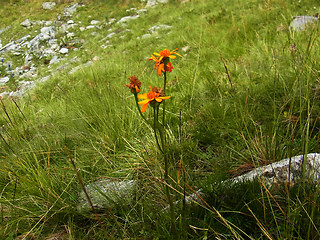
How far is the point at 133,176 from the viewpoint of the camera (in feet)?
5.26

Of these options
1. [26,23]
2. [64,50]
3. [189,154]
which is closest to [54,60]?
[64,50]

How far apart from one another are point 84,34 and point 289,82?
1047 cm

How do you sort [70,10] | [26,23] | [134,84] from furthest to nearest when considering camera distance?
[70,10]
[26,23]
[134,84]

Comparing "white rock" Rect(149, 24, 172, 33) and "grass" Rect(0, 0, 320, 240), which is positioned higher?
"grass" Rect(0, 0, 320, 240)

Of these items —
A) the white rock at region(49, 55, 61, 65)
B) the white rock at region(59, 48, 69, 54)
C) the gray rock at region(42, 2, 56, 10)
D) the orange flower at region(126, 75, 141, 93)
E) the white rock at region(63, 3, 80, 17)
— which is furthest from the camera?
the gray rock at region(42, 2, 56, 10)

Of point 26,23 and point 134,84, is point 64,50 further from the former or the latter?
point 134,84

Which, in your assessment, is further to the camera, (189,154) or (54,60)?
(54,60)

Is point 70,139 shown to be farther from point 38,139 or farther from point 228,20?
point 228,20

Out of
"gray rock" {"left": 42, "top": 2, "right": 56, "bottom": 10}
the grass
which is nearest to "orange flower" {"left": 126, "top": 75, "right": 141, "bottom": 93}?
the grass

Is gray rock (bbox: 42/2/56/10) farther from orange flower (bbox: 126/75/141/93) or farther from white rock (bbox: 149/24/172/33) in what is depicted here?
orange flower (bbox: 126/75/141/93)

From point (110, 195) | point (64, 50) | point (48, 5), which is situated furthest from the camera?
point (48, 5)

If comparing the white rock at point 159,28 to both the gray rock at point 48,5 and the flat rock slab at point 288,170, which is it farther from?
the gray rock at point 48,5

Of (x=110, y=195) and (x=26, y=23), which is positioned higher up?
(x=26, y=23)

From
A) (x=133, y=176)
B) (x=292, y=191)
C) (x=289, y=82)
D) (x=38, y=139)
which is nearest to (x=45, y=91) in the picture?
(x=38, y=139)
